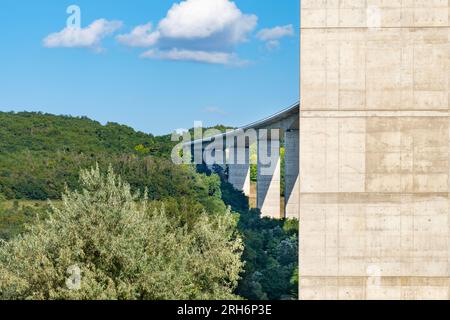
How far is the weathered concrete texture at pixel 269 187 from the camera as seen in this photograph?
6212 centimetres

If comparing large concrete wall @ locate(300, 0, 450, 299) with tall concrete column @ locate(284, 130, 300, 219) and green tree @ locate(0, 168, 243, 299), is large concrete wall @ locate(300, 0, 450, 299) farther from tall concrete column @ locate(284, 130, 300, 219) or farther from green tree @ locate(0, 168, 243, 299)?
tall concrete column @ locate(284, 130, 300, 219)

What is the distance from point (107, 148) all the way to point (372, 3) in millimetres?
71512

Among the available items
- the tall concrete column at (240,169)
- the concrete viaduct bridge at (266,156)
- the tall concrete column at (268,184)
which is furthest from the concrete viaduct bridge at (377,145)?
the tall concrete column at (240,169)

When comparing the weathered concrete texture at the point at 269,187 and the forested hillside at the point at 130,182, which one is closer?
the forested hillside at the point at 130,182

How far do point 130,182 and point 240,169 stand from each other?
9065 millimetres

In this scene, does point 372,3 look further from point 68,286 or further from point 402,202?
point 68,286

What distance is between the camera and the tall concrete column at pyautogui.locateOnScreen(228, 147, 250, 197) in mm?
72375

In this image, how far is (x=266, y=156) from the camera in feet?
208

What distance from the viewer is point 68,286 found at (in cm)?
1780

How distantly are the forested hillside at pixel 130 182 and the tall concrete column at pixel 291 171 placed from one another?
88.3 inches

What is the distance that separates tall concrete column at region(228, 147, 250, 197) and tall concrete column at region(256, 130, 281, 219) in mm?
8857

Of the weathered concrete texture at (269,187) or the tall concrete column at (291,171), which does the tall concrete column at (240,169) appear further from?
the tall concrete column at (291,171)

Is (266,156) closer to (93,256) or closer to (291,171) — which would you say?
(291,171)
